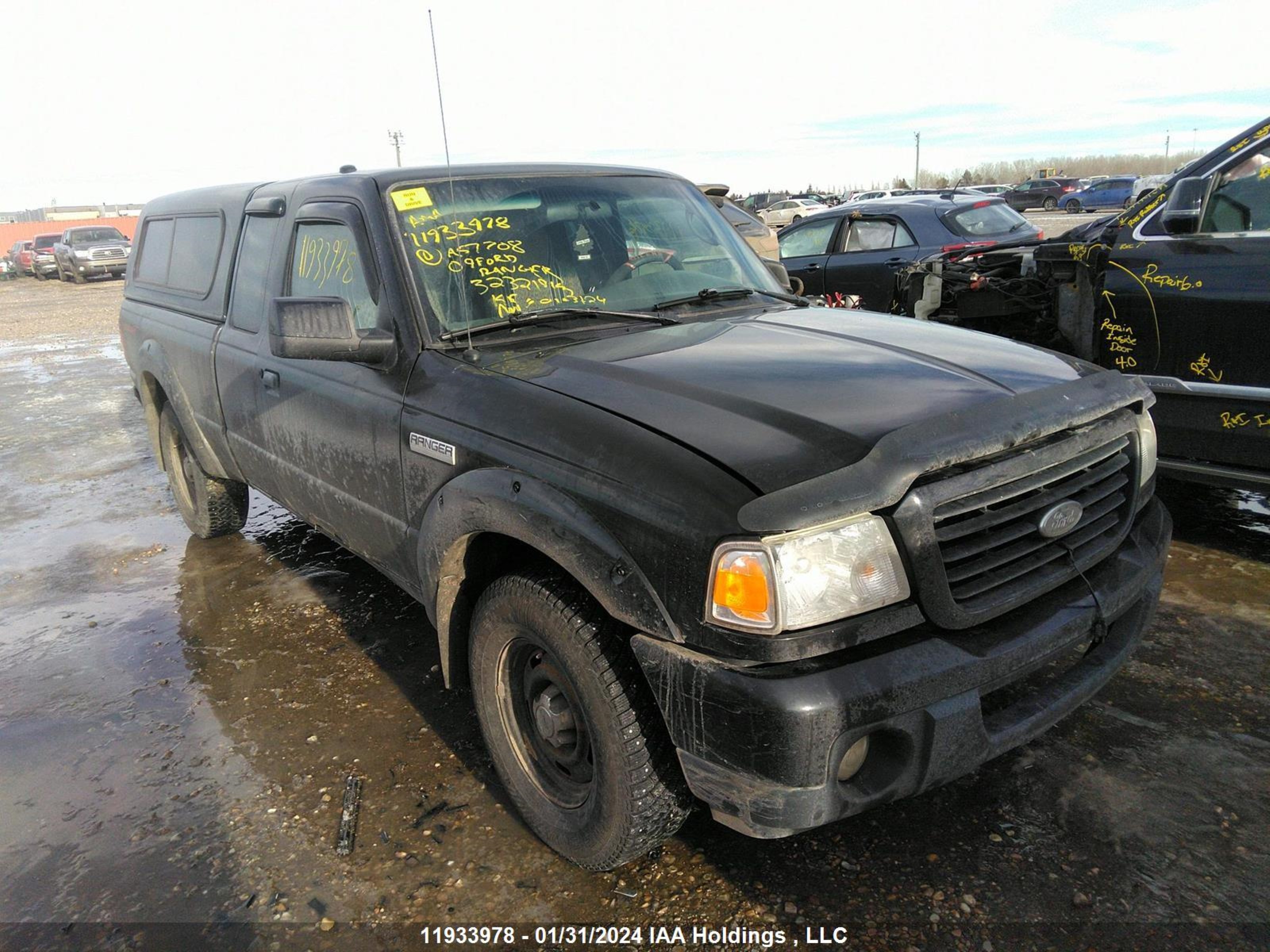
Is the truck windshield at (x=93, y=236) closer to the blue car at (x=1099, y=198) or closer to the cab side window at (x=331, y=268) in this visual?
the cab side window at (x=331, y=268)

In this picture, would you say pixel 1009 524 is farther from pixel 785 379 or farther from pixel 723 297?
pixel 723 297

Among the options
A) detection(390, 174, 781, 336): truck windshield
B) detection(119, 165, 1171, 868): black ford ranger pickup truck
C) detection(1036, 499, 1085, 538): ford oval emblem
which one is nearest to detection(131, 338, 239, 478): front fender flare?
detection(119, 165, 1171, 868): black ford ranger pickup truck

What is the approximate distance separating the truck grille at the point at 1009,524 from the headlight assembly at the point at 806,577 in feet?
0.25

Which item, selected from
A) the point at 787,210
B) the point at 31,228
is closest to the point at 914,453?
the point at 787,210

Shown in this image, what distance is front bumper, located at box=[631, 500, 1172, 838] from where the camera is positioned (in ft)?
5.75

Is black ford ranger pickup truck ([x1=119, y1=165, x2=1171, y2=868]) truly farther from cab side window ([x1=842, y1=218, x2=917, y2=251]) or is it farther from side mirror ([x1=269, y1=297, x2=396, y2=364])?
cab side window ([x1=842, y1=218, x2=917, y2=251])

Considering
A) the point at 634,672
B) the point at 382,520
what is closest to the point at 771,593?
the point at 634,672

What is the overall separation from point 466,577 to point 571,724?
0.55 meters

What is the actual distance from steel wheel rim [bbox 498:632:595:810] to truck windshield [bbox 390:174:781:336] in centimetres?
107

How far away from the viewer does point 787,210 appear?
37.5m

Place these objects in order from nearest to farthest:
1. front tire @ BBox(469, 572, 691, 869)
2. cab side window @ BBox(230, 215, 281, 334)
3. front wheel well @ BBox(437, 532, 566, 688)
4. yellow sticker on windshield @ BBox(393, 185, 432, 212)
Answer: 1. front tire @ BBox(469, 572, 691, 869)
2. front wheel well @ BBox(437, 532, 566, 688)
3. yellow sticker on windshield @ BBox(393, 185, 432, 212)
4. cab side window @ BBox(230, 215, 281, 334)

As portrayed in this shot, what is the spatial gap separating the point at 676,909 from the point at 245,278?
3.14 m

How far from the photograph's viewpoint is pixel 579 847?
7.52 ft

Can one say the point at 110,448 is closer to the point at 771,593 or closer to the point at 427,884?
the point at 427,884
